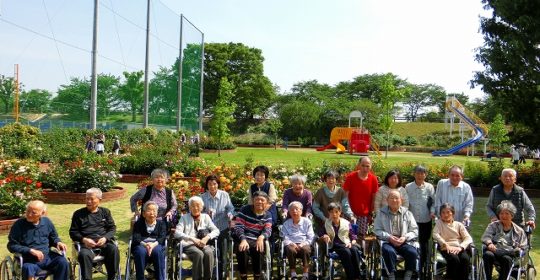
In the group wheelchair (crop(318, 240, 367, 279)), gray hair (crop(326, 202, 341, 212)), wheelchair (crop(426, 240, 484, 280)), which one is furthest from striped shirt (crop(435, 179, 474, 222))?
gray hair (crop(326, 202, 341, 212))

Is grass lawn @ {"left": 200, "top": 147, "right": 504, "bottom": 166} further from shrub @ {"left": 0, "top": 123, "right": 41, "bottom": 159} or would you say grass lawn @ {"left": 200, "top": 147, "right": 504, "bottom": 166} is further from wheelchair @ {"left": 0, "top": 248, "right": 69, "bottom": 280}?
wheelchair @ {"left": 0, "top": 248, "right": 69, "bottom": 280}

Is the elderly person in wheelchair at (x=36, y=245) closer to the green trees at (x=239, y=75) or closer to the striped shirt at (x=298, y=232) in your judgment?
the striped shirt at (x=298, y=232)

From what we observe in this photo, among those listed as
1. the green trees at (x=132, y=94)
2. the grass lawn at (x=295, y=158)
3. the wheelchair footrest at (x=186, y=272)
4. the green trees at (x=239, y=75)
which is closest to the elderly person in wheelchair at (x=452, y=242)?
the wheelchair footrest at (x=186, y=272)

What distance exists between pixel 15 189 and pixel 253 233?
4946 mm

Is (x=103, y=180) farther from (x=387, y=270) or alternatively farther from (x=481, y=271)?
(x=481, y=271)

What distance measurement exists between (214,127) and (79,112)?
8.00m

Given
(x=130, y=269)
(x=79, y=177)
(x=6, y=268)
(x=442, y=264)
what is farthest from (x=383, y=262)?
(x=79, y=177)

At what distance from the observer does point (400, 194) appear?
566 centimetres

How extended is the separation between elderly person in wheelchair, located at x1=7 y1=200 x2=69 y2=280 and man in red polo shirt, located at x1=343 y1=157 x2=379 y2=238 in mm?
3400

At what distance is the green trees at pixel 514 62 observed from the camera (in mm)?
12375

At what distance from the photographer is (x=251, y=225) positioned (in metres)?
5.59

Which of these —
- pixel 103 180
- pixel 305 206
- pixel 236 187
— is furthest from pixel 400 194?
pixel 103 180

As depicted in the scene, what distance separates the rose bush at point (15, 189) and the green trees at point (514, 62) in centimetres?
1171

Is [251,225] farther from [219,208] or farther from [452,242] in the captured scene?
[452,242]
